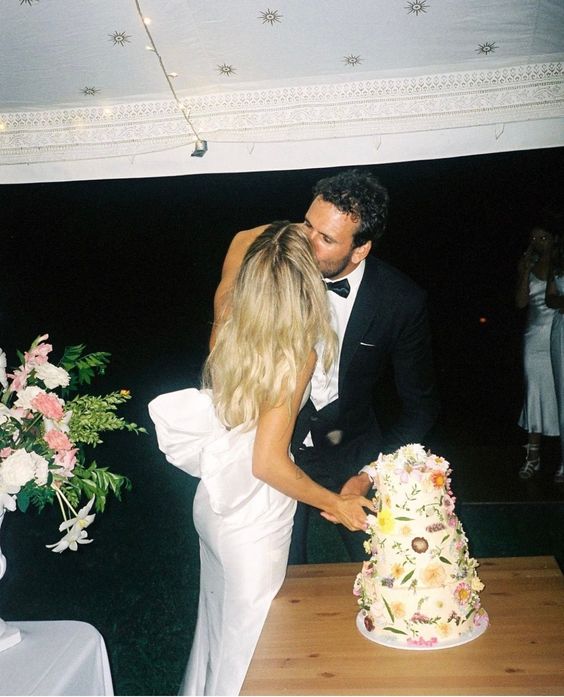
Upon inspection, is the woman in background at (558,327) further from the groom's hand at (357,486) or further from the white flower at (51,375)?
the white flower at (51,375)

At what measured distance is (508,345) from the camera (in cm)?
538

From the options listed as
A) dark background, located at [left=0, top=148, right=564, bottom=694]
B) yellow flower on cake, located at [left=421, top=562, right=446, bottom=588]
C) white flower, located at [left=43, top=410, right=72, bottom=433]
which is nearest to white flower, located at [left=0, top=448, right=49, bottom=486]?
white flower, located at [left=43, top=410, right=72, bottom=433]

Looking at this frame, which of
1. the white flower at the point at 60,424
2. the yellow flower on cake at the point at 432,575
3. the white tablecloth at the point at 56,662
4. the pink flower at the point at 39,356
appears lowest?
the white tablecloth at the point at 56,662

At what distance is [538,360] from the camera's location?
4801 mm

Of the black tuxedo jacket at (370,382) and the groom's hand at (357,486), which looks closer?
the groom's hand at (357,486)

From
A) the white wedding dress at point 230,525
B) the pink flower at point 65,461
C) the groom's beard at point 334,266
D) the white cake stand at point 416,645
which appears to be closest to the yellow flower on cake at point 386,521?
the white cake stand at point 416,645

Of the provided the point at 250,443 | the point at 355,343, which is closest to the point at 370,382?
the point at 355,343

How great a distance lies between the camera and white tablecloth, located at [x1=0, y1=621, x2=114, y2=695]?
152 cm

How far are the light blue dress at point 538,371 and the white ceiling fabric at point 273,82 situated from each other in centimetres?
228

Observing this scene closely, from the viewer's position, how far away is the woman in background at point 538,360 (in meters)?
4.73

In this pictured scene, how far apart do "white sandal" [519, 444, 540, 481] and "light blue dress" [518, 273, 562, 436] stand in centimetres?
13

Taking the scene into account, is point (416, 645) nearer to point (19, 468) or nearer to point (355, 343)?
point (19, 468)

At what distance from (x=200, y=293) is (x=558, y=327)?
249 cm

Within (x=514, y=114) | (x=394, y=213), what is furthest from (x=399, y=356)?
(x=394, y=213)
